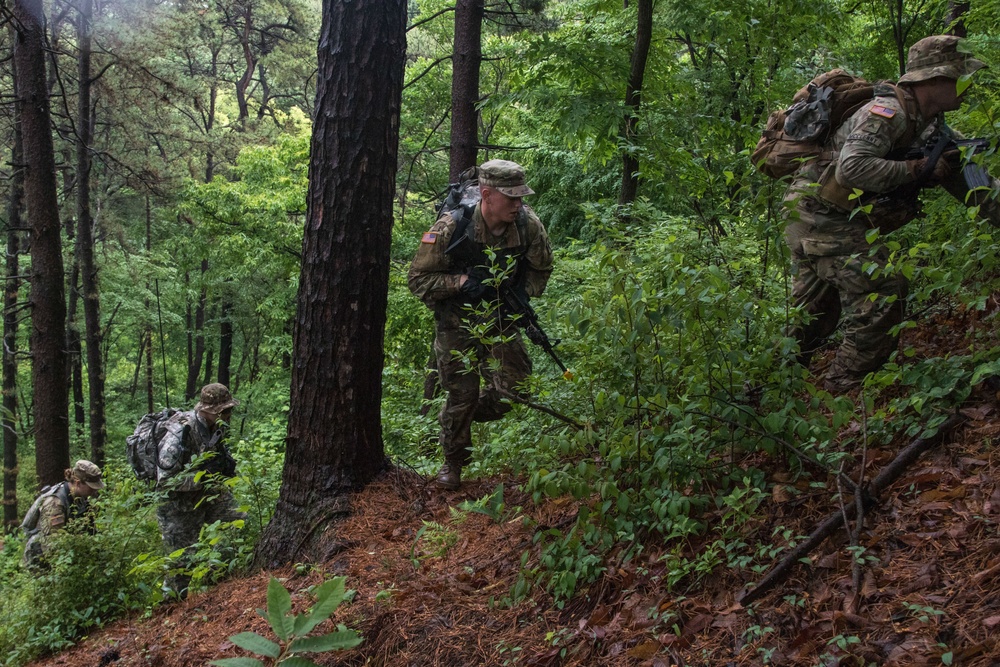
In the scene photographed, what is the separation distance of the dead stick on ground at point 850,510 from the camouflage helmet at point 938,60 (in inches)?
77.0

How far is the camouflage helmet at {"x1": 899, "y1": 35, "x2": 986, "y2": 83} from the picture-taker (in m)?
3.95

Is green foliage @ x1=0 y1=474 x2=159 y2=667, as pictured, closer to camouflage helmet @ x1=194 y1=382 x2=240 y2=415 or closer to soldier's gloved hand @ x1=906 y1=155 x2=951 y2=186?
camouflage helmet @ x1=194 y1=382 x2=240 y2=415

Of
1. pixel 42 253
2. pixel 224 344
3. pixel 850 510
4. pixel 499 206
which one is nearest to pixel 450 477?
pixel 499 206

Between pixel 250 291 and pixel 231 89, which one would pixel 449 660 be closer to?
pixel 250 291

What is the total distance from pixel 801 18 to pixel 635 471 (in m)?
5.25

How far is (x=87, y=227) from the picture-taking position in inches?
604

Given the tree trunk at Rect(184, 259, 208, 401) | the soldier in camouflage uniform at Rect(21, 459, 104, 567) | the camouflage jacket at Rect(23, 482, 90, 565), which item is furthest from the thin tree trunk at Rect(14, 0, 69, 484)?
the tree trunk at Rect(184, 259, 208, 401)

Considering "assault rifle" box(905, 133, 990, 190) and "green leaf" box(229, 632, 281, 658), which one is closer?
"green leaf" box(229, 632, 281, 658)

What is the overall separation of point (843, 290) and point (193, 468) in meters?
5.60

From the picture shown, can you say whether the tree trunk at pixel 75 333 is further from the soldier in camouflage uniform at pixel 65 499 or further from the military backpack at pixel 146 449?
the military backpack at pixel 146 449

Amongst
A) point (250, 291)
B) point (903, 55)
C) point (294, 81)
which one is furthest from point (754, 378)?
point (294, 81)

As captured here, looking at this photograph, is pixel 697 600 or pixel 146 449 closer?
pixel 697 600

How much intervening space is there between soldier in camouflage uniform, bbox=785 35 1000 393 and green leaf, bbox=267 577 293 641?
2854 mm

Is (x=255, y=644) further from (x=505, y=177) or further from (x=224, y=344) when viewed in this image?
(x=224, y=344)
